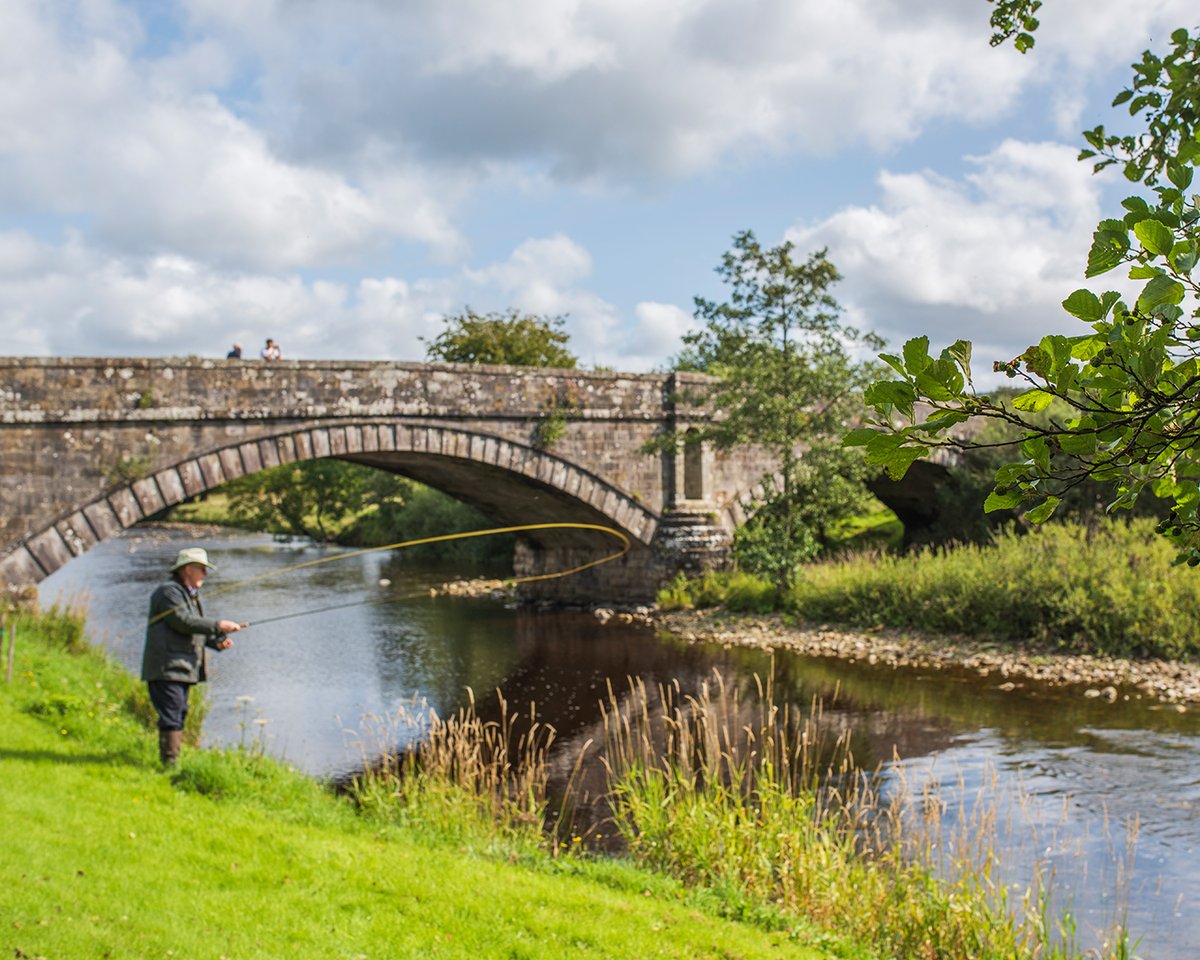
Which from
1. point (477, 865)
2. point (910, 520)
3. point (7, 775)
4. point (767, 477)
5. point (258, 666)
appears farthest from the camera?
point (910, 520)

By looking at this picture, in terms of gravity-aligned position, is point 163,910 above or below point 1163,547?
below

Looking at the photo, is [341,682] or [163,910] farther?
[341,682]

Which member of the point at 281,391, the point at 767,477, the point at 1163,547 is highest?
the point at 281,391

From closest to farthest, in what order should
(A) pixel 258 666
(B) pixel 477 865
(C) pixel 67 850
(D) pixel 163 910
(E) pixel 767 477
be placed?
1. (D) pixel 163 910
2. (C) pixel 67 850
3. (B) pixel 477 865
4. (A) pixel 258 666
5. (E) pixel 767 477

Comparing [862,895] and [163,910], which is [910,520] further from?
[163,910]

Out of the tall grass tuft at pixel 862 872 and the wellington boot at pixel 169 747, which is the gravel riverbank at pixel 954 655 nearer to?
the tall grass tuft at pixel 862 872

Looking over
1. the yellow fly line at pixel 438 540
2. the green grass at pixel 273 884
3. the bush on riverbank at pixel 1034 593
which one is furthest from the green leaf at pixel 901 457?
the bush on riverbank at pixel 1034 593

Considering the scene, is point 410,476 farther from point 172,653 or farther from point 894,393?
point 894,393

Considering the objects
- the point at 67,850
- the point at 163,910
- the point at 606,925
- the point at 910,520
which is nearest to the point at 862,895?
the point at 606,925

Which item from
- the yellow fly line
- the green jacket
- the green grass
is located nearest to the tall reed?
the green grass

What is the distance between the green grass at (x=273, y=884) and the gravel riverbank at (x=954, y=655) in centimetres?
819

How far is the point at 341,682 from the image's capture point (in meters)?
13.7

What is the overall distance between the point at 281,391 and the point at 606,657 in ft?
19.2

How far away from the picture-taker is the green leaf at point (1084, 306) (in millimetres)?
1814
